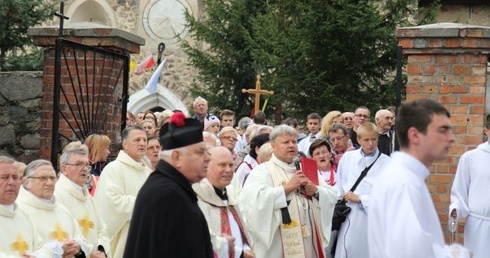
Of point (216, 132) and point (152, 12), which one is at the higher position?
Result: point (152, 12)

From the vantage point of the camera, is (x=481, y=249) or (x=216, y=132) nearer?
(x=481, y=249)

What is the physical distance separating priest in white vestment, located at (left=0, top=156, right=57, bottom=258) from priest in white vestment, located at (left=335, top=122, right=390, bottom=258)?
4060 mm

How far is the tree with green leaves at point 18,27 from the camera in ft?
54.9

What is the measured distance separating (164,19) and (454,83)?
19736 mm

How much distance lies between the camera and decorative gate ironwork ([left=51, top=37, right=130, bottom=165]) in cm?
1259

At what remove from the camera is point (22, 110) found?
1312cm

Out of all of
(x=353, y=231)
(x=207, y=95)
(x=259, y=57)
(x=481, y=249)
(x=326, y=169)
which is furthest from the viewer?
(x=207, y=95)

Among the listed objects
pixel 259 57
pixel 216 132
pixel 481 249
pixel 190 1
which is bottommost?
pixel 481 249

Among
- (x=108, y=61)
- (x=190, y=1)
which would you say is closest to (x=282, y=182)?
(x=108, y=61)

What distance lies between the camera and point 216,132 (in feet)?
50.2

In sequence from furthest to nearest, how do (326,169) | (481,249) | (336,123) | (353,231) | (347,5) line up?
1. (347,5)
2. (336,123)
3. (326,169)
4. (353,231)
5. (481,249)

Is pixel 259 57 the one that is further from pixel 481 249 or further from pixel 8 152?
pixel 481 249

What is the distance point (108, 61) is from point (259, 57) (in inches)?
400

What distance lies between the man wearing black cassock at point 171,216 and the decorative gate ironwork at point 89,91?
18.1 ft
